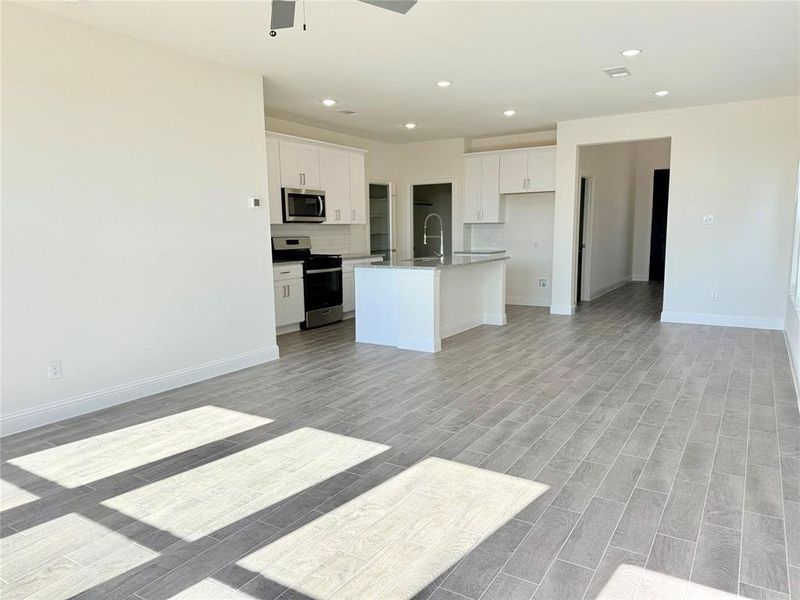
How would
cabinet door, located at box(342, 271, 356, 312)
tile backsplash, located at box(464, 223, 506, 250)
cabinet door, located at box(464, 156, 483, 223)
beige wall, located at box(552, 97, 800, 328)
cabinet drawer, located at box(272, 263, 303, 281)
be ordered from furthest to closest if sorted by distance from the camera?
tile backsplash, located at box(464, 223, 506, 250) → cabinet door, located at box(464, 156, 483, 223) → cabinet door, located at box(342, 271, 356, 312) → cabinet drawer, located at box(272, 263, 303, 281) → beige wall, located at box(552, 97, 800, 328)

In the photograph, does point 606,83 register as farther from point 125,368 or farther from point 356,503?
point 125,368

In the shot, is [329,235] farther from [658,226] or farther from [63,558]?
[658,226]

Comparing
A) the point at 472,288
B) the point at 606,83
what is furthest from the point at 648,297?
the point at 606,83

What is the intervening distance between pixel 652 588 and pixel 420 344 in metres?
3.67

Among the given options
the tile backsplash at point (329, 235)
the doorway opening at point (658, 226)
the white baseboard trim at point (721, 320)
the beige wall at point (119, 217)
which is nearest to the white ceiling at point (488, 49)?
the beige wall at point (119, 217)

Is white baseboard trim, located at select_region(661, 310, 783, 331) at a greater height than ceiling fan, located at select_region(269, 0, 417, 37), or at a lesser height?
lesser

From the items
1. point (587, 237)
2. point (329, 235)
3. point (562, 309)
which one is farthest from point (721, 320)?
point (329, 235)

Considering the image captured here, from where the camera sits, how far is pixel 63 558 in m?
2.02

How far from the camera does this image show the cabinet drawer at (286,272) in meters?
6.09

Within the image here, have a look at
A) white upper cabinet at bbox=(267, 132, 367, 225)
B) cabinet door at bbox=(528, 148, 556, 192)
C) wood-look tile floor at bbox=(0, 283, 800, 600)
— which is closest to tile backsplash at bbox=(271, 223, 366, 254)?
white upper cabinet at bbox=(267, 132, 367, 225)

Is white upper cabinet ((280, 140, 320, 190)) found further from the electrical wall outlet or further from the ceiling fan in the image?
the ceiling fan

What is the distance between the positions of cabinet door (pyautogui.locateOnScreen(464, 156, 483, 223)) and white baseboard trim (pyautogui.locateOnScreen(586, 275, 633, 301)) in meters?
2.43

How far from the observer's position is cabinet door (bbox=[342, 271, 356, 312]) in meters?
7.27

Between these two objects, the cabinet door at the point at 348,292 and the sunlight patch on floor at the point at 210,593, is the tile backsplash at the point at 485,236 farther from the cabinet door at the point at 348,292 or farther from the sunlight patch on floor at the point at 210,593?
the sunlight patch on floor at the point at 210,593
